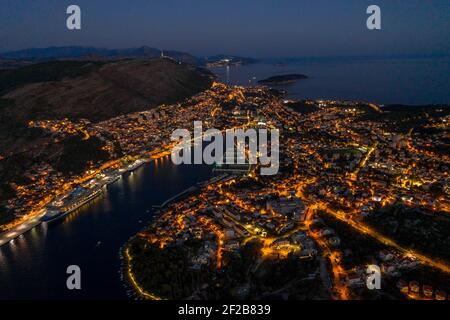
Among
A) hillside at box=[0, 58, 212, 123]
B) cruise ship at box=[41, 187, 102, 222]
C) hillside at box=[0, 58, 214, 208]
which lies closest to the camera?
cruise ship at box=[41, 187, 102, 222]

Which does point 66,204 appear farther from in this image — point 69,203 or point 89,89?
point 89,89

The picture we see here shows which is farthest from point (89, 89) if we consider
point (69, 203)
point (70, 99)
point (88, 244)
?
point (88, 244)

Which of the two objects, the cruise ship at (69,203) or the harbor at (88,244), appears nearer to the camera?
the harbor at (88,244)

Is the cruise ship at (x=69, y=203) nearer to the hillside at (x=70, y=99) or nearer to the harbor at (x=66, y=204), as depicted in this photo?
the harbor at (x=66, y=204)

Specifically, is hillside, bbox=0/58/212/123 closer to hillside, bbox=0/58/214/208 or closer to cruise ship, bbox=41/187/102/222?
hillside, bbox=0/58/214/208

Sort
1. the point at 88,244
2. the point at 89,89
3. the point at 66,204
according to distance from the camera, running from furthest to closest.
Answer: the point at 89,89 → the point at 66,204 → the point at 88,244

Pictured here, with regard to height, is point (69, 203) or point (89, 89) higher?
point (89, 89)

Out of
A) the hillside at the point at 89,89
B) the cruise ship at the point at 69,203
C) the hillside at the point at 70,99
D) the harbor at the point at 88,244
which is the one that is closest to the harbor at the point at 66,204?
the cruise ship at the point at 69,203

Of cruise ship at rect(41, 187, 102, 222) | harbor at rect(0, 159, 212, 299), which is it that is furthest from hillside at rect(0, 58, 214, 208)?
harbor at rect(0, 159, 212, 299)

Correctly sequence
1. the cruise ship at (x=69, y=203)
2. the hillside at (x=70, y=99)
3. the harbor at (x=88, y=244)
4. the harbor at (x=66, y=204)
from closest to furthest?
the harbor at (x=88, y=244) < the harbor at (x=66, y=204) < the cruise ship at (x=69, y=203) < the hillside at (x=70, y=99)
